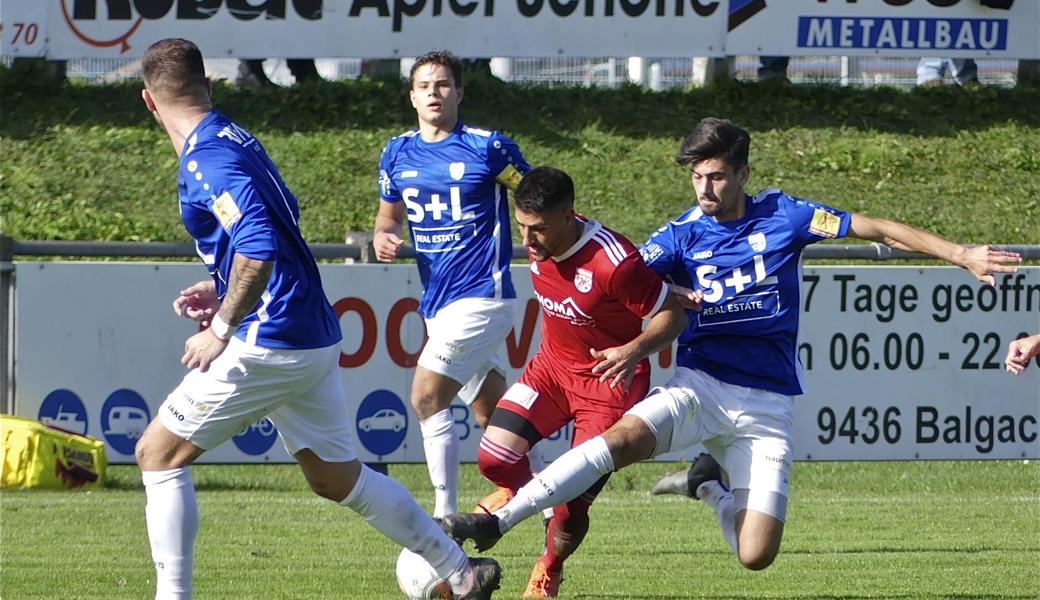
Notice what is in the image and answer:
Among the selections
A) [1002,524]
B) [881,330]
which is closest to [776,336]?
[1002,524]

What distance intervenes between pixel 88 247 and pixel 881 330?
5895 millimetres

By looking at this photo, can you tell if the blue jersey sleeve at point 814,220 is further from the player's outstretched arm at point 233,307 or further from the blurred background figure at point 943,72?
the blurred background figure at point 943,72

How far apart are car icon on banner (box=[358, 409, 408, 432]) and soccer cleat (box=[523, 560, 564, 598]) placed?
396cm

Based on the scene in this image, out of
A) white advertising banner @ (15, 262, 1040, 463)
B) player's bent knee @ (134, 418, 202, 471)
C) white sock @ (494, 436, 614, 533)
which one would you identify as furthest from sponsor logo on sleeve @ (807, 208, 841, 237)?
white advertising banner @ (15, 262, 1040, 463)

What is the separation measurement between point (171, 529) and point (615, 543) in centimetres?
360

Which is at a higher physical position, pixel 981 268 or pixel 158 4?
pixel 158 4

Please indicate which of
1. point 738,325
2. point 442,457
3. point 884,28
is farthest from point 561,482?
→ point 884,28

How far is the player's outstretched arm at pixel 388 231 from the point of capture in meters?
8.03

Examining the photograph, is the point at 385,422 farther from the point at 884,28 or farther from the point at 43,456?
the point at 884,28

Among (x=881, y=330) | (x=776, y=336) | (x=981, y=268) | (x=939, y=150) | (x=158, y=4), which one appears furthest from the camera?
(x=939, y=150)

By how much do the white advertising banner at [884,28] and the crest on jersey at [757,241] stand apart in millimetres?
9482

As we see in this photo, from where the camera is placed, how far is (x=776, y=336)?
6562 mm

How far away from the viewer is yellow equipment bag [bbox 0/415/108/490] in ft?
32.6

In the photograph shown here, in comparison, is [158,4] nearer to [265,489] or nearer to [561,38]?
[561,38]
